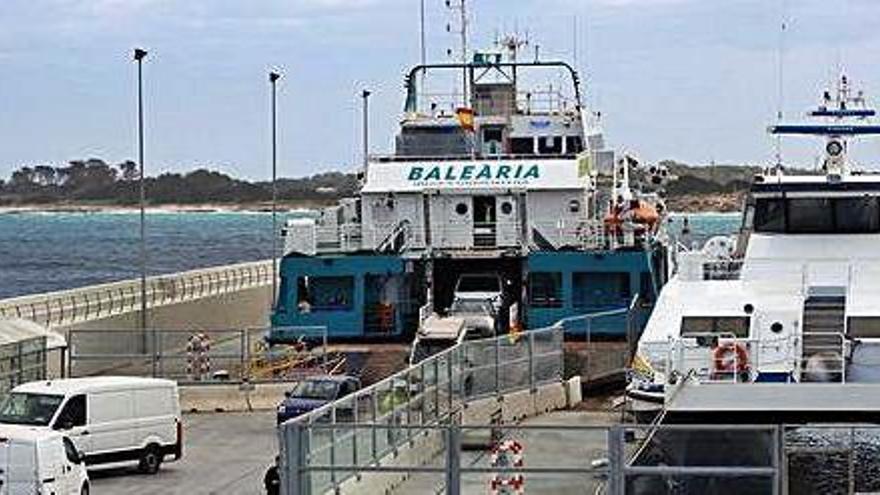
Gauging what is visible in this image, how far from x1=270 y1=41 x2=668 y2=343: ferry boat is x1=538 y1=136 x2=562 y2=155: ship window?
35 cm

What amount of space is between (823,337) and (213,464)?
10.4 m

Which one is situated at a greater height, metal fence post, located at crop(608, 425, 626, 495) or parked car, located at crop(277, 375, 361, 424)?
metal fence post, located at crop(608, 425, 626, 495)

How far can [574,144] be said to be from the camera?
2015 inches

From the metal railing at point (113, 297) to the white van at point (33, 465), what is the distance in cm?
1574

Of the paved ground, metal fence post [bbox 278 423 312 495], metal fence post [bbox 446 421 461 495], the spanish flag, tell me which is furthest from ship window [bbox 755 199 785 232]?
the spanish flag

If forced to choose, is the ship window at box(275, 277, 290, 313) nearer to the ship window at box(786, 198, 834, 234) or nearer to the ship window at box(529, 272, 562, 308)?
the ship window at box(529, 272, 562, 308)

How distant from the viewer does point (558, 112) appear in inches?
2076

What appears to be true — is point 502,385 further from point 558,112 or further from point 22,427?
point 558,112

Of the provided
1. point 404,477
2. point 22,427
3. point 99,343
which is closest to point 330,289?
point 99,343

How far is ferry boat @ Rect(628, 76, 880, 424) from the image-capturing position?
74.1 feet

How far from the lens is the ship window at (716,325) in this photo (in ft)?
86.5

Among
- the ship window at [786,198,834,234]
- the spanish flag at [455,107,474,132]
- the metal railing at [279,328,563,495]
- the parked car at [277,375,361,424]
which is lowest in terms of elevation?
the parked car at [277,375,361,424]

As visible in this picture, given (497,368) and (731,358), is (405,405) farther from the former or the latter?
(497,368)

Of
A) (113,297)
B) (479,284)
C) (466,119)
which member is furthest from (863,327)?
(113,297)
